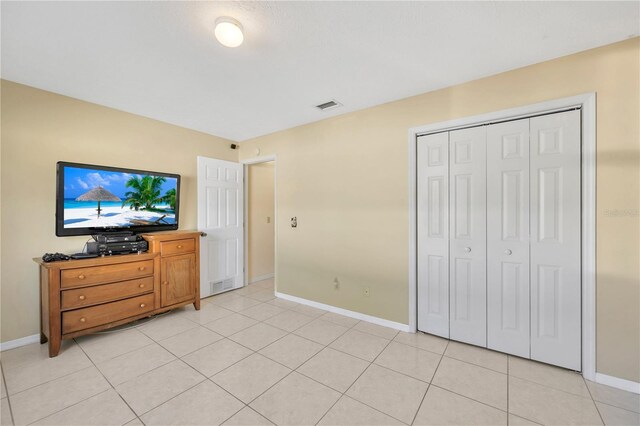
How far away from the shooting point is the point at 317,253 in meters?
3.45

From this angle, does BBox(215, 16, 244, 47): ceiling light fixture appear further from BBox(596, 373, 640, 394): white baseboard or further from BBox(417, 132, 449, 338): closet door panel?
BBox(596, 373, 640, 394): white baseboard

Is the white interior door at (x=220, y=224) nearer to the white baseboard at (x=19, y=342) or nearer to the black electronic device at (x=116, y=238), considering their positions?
the black electronic device at (x=116, y=238)

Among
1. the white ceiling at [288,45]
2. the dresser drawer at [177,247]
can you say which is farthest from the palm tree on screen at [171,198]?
the white ceiling at [288,45]

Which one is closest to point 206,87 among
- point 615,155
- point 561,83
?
point 561,83

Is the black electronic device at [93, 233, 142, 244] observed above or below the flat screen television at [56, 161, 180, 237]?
below

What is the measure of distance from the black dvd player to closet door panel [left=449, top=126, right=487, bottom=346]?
3394 millimetres

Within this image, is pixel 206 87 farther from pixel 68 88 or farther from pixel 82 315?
pixel 82 315

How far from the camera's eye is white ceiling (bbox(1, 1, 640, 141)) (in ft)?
5.17

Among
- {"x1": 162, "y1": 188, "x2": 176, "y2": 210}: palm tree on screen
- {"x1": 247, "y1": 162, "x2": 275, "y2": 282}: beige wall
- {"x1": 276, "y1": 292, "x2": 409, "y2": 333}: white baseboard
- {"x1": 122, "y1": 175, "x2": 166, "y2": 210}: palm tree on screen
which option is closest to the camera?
{"x1": 276, "y1": 292, "x2": 409, "y2": 333}: white baseboard

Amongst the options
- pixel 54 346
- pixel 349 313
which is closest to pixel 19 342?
pixel 54 346

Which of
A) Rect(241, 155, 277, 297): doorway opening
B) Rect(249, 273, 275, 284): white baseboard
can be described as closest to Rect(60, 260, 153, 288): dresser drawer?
Rect(241, 155, 277, 297): doorway opening

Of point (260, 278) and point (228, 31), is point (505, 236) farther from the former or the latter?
point (260, 278)

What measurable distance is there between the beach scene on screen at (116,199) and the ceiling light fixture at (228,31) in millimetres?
2197

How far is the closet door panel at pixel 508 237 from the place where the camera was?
2191 millimetres
